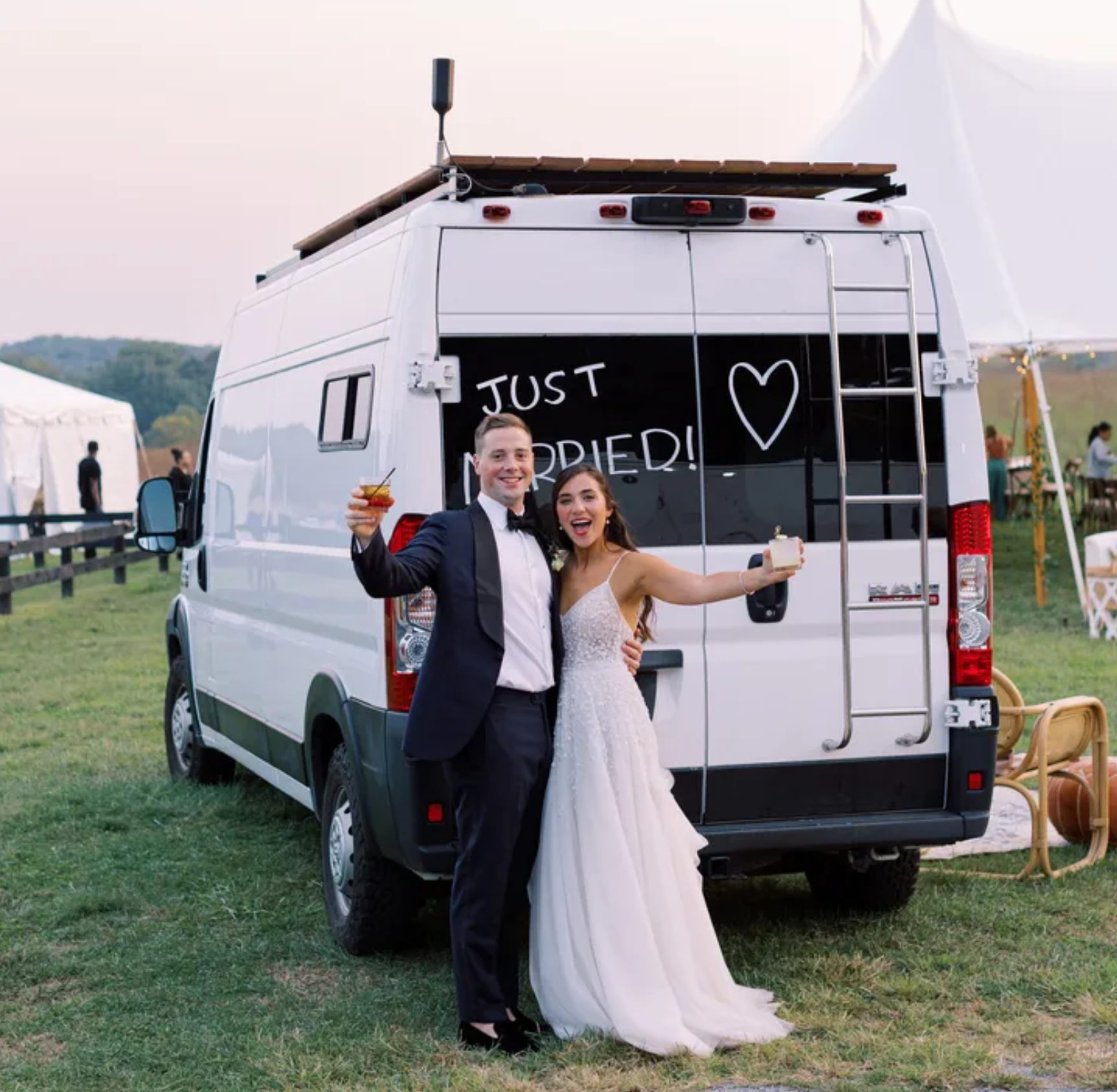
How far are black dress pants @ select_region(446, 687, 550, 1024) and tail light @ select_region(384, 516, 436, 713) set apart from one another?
379mm

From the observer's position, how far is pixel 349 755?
19.9 ft

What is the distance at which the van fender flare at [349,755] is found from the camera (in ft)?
19.0

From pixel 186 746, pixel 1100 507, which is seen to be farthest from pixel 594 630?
pixel 1100 507

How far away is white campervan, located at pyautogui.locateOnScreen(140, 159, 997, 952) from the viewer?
5672 mm

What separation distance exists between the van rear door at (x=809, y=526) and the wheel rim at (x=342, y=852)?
1304 millimetres

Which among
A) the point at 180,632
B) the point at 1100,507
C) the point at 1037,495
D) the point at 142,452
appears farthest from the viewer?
the point at 142,452

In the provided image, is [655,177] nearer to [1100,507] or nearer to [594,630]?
[594,630]

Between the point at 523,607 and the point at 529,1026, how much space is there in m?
1.26

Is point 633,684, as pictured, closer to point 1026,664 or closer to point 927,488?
point 927,488

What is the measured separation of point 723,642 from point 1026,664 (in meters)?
8.86

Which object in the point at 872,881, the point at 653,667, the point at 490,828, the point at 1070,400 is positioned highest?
the point at 1070,400

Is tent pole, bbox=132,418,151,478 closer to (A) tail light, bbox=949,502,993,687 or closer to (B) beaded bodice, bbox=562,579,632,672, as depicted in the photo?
(A) tail light, bbox=949,502,993,687

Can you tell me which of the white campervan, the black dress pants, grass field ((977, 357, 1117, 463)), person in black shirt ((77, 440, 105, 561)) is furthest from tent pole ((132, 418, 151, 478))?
the black dress pants

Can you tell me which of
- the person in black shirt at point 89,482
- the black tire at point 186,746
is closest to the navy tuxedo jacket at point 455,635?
the black tire at point 186,746
